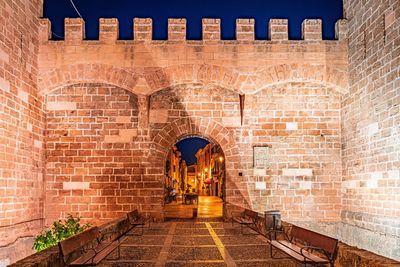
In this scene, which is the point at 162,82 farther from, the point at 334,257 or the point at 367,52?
the point at 334,257

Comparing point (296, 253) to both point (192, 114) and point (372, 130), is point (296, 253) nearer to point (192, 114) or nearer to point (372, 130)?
point (372, 130)

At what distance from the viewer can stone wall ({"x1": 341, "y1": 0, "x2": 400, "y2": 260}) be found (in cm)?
913

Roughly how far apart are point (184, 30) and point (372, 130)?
207 inches

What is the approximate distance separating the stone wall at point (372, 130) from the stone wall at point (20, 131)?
775cm

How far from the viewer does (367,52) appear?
1048 cm

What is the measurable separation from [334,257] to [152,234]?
16.7ft

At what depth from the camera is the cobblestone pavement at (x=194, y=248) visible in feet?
21.3

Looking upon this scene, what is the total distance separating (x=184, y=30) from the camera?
11867mm

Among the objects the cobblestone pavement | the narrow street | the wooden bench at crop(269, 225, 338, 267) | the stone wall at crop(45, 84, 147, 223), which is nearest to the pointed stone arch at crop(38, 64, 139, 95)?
the stone wall at crop(45, 84, 147, 223)

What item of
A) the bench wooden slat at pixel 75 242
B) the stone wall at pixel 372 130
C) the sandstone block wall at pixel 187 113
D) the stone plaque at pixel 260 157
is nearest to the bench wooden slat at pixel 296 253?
the bench wooden slat at pixel 75 242

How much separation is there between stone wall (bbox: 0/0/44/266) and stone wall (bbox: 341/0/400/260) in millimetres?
7746

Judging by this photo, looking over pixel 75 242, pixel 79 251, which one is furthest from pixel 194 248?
pixel 75 242

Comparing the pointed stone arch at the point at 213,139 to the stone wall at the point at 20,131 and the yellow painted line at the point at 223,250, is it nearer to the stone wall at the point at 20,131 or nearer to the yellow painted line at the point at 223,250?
the yellow painted line at the point at 223,250

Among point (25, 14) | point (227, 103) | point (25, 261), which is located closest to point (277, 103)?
point (227, 103)
